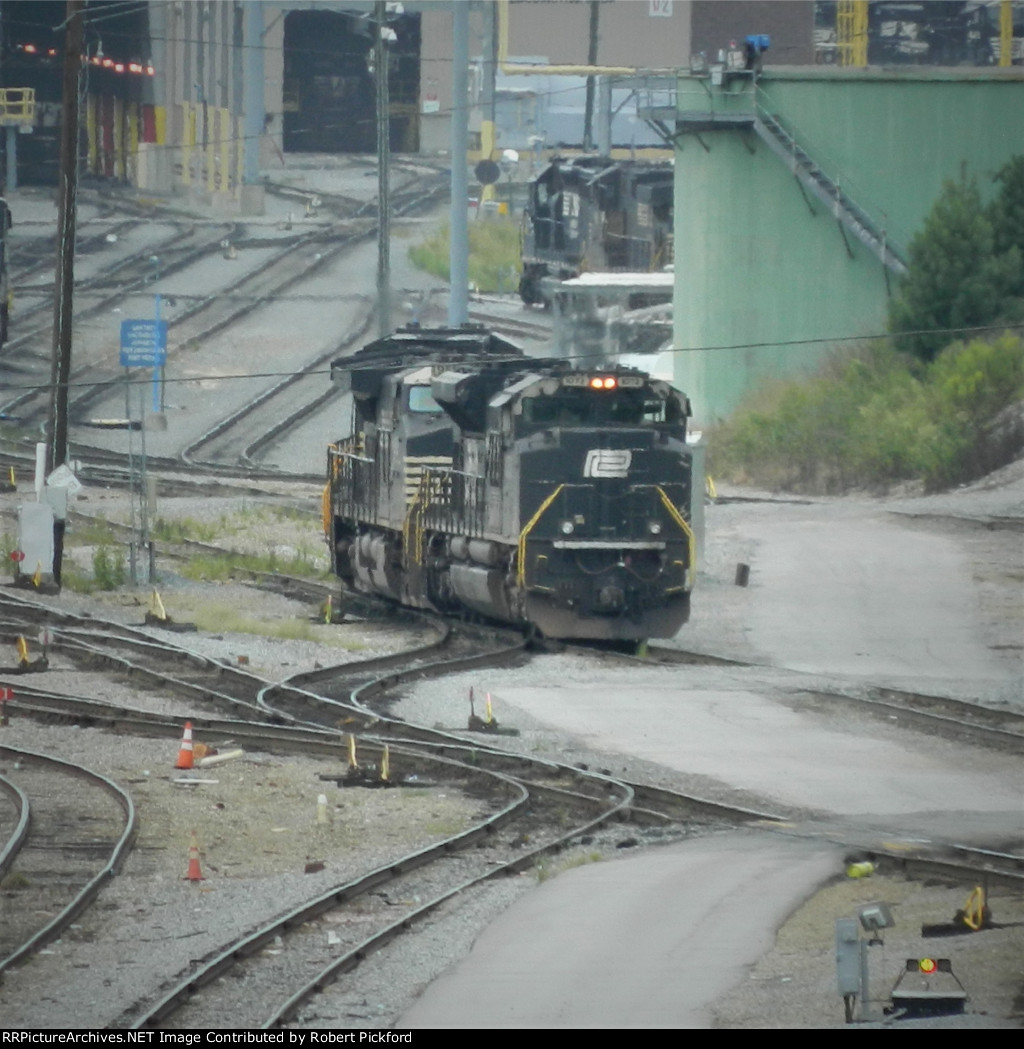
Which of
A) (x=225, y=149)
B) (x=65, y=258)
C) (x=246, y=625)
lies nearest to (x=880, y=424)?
(x=65, y=258)

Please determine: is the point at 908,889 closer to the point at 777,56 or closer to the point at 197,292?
the point at 197,292

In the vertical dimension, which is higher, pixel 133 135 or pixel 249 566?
pixel 133 135

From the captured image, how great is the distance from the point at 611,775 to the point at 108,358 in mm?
32438

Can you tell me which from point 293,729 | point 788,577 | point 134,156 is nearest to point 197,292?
point 134,156

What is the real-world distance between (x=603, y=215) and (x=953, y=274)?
12599 mm

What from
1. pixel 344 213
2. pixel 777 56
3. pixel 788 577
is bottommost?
pixel 788 577

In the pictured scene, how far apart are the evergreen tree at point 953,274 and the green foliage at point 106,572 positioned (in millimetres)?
15348

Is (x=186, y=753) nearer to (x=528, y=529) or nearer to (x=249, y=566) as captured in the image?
(x=528, y=529)

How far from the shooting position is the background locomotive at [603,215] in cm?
4738

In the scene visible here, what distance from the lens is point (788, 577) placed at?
89.9 feet

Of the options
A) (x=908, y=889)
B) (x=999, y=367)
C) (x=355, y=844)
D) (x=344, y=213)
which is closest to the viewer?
(x=908, y=889)

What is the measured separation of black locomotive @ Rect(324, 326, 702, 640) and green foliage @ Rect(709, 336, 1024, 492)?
14.3 m

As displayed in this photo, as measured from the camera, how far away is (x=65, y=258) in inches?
1068

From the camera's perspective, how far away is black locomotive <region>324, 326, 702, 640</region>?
2111 centimetres
